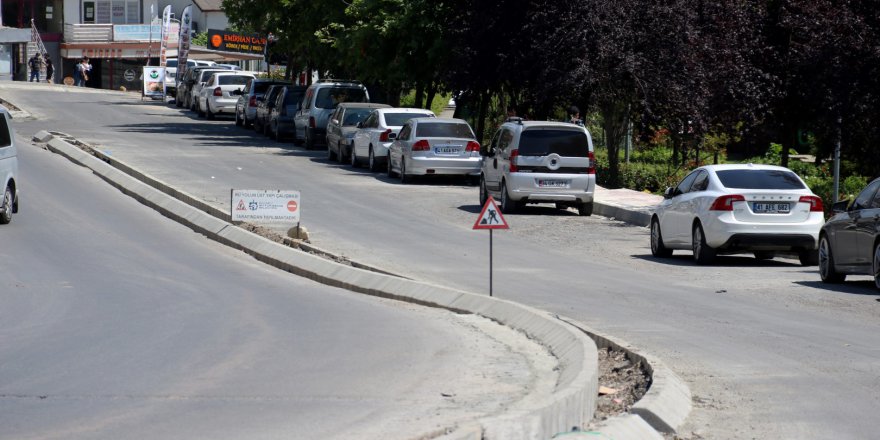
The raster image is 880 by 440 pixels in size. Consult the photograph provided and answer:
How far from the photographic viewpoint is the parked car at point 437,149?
104 feet

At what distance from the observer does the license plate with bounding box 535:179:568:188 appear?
26062 mm

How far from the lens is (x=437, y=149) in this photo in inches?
1258

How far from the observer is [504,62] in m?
34.8

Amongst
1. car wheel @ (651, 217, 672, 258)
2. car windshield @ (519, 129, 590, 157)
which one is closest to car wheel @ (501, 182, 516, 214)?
car windshield @ (519, 129, 590, 157)

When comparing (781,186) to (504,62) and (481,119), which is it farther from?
(481,119)

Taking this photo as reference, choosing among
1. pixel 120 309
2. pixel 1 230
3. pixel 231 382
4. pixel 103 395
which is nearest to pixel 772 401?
pixel 231 382

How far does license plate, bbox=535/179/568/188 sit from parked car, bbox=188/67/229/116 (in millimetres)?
33184

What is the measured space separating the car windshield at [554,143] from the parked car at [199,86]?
32911mm

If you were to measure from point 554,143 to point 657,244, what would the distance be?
5813mm

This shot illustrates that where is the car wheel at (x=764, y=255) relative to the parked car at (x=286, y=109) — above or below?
below

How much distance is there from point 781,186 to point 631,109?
43.1 ft

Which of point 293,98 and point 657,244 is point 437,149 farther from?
point 293,98

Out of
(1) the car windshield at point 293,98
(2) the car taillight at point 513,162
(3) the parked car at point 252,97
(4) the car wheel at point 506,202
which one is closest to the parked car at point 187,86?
(3) the parked car at point 252,97

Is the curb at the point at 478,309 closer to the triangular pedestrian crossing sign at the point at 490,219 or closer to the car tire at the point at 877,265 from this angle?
the triangular pedestrian crossing sign at the point at 490,219
